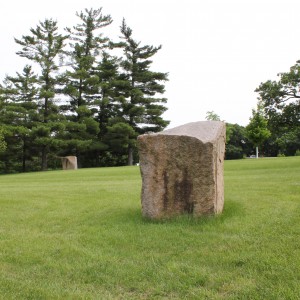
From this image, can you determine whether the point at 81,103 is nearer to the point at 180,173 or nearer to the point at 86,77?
the point at 86,77

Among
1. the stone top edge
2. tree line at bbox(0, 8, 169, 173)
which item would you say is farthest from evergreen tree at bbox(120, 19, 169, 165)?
the stone top edge

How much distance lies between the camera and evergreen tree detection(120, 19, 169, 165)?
32.1 metres

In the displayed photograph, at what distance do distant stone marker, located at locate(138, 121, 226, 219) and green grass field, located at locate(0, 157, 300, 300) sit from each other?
23cm

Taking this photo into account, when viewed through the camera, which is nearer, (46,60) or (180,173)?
(180,173)

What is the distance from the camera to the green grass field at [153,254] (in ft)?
9.94

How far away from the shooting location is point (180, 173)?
5.15 m

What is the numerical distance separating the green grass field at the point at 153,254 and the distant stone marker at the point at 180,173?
0.74ft

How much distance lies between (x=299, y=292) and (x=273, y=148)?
55.7m

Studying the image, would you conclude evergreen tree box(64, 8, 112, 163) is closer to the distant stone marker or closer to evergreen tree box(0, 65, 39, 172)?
evergreen tree box(0, 65, 39, 172)

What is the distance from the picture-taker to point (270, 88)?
17062mm

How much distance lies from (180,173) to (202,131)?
0.86 metres

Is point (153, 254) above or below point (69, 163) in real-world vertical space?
below

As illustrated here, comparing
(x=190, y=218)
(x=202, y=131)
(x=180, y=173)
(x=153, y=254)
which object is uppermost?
(x=202, y=131)

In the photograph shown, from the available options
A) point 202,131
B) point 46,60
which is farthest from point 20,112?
point 202,131
